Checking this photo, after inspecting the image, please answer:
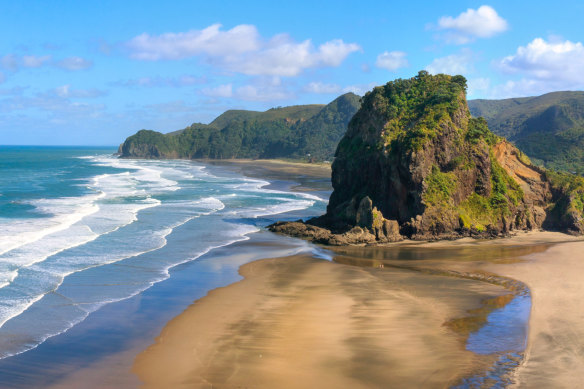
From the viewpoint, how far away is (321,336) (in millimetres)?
15883

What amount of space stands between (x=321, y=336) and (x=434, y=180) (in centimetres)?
1838

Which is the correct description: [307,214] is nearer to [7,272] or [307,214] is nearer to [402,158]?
[402,158]

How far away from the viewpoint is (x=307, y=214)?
43312 mm

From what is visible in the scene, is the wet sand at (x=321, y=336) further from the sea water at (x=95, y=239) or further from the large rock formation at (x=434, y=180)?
the large rock formation at (x=434, y=180)

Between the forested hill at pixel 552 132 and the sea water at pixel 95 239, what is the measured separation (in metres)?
39.6

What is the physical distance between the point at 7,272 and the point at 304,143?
6651 inches

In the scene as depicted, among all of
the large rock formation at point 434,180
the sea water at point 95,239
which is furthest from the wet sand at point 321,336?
the large rock formation at point 434,180

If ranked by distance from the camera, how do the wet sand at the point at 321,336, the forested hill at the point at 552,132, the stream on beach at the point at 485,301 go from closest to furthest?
1. the wet sand at the point at 321,336
2. the stream on beach at the point at 485,301
3. the forested hill at the point at 552,132

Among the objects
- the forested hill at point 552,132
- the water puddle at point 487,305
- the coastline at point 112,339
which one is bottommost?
the coastline at point 112,339

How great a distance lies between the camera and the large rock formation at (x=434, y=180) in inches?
1237

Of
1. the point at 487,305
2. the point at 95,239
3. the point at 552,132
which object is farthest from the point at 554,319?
the point at 552,132

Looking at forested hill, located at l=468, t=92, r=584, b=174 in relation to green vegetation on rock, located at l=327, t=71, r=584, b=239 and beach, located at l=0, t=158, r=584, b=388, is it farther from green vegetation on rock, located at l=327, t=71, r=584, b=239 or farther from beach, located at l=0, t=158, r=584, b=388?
beach, located at l=0, t=158, r=584, b=388

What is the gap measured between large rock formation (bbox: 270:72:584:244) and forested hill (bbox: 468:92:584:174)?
24.4 metres

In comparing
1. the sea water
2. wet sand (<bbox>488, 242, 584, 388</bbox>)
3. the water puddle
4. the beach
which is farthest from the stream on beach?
the sea water
